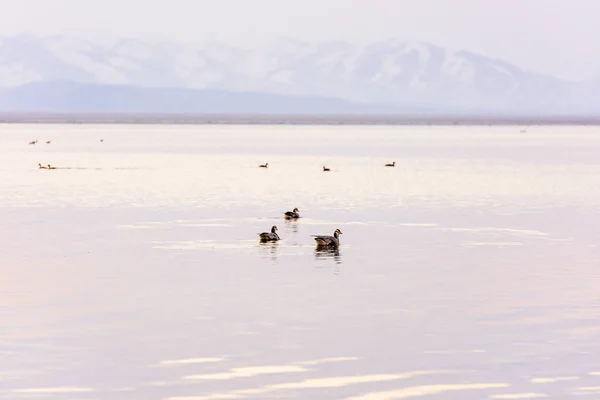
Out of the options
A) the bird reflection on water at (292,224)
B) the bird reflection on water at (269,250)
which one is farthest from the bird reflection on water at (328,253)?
the bird reflection on water at (292,224)

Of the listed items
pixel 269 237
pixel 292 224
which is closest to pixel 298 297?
pixel 269 237

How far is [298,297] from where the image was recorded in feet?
79.5

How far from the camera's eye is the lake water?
57.6 feet

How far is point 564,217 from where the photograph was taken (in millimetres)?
42719

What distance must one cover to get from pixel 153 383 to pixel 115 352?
2137 mm

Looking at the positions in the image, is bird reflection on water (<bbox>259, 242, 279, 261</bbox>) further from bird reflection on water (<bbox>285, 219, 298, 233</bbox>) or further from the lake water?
bird reflection on water (<bbox>285, 219, 298, 233</bbox>)

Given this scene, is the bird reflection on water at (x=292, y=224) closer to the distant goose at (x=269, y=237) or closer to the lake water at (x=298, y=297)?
the lake water at (x=298, y=297)

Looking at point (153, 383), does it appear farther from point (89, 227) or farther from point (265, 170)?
point (265, 170)

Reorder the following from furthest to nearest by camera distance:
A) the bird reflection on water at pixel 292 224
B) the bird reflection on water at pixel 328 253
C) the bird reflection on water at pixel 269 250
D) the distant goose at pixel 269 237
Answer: the bird reflection on water at pixel 292 224 → the distant goose at pixel 269 237 → the bird reflection on water at pixel 269 250 → the bird reflection on water at pixel 328 253

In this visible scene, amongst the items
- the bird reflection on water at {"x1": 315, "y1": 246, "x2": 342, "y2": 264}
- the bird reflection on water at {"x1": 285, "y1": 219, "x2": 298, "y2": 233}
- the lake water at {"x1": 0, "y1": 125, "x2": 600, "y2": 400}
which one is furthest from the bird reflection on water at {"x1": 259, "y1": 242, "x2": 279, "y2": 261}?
the bird reflection on water at {"x1": 285, "y1": 219, "x2": 298, "y2": 233}

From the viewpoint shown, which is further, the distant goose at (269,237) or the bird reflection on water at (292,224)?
the bird reflection on water at (292,224)

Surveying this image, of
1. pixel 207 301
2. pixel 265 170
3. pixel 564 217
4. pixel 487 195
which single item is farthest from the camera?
pixel 265 170

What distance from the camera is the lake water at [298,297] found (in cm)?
1756

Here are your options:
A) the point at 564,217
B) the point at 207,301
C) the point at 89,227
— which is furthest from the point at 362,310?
the point at 564,217
